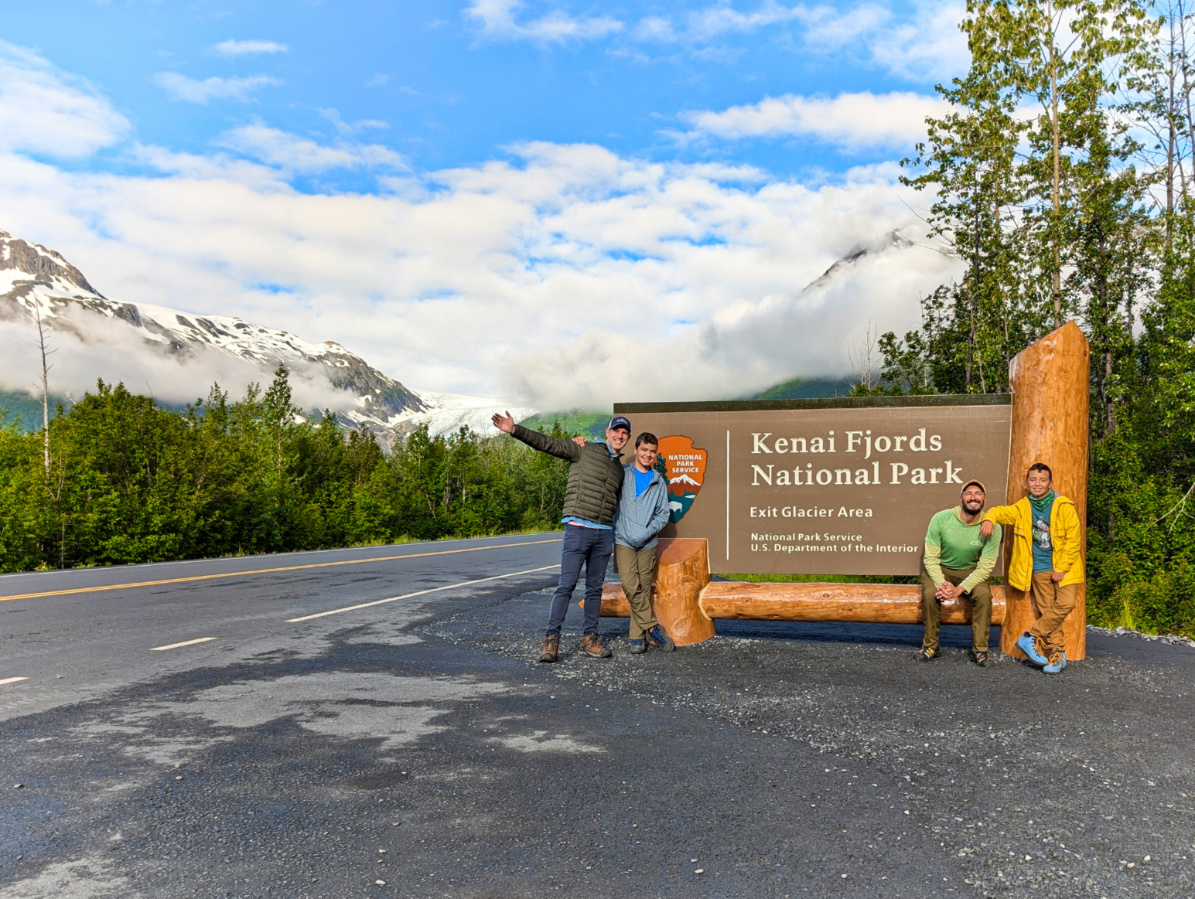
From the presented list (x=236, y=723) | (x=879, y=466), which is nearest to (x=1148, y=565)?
(x=879, y=466)

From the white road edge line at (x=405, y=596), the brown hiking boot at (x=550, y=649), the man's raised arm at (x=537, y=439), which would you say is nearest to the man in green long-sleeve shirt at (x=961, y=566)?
the brown hiking boot at (x=550, y=649)

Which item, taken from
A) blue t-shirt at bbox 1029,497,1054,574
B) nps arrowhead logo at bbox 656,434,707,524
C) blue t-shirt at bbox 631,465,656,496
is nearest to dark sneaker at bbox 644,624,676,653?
nps arrowhead logo at bbox 656,434,707,524

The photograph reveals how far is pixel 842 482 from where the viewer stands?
316 inches

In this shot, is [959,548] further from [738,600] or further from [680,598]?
[680,598]

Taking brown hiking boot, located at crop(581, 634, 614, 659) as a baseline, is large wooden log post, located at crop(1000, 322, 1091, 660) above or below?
above

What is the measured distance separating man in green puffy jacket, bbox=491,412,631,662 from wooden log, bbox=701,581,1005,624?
1.28 metres

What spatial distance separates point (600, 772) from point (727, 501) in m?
4.46

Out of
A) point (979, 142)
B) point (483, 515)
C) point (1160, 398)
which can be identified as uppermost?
point (979, 142)

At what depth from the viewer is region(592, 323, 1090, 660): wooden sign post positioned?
23.8 ft

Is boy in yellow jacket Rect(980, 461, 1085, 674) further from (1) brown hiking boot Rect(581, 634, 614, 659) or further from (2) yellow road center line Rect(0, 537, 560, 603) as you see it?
(2) yellow road center line Rect(0, 537, 560, 603)

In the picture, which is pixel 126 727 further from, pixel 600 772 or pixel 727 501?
pixel 727 501

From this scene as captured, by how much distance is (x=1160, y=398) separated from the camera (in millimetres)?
16203

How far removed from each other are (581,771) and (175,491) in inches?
813

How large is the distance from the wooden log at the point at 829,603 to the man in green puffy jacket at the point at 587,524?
4.21 feet
